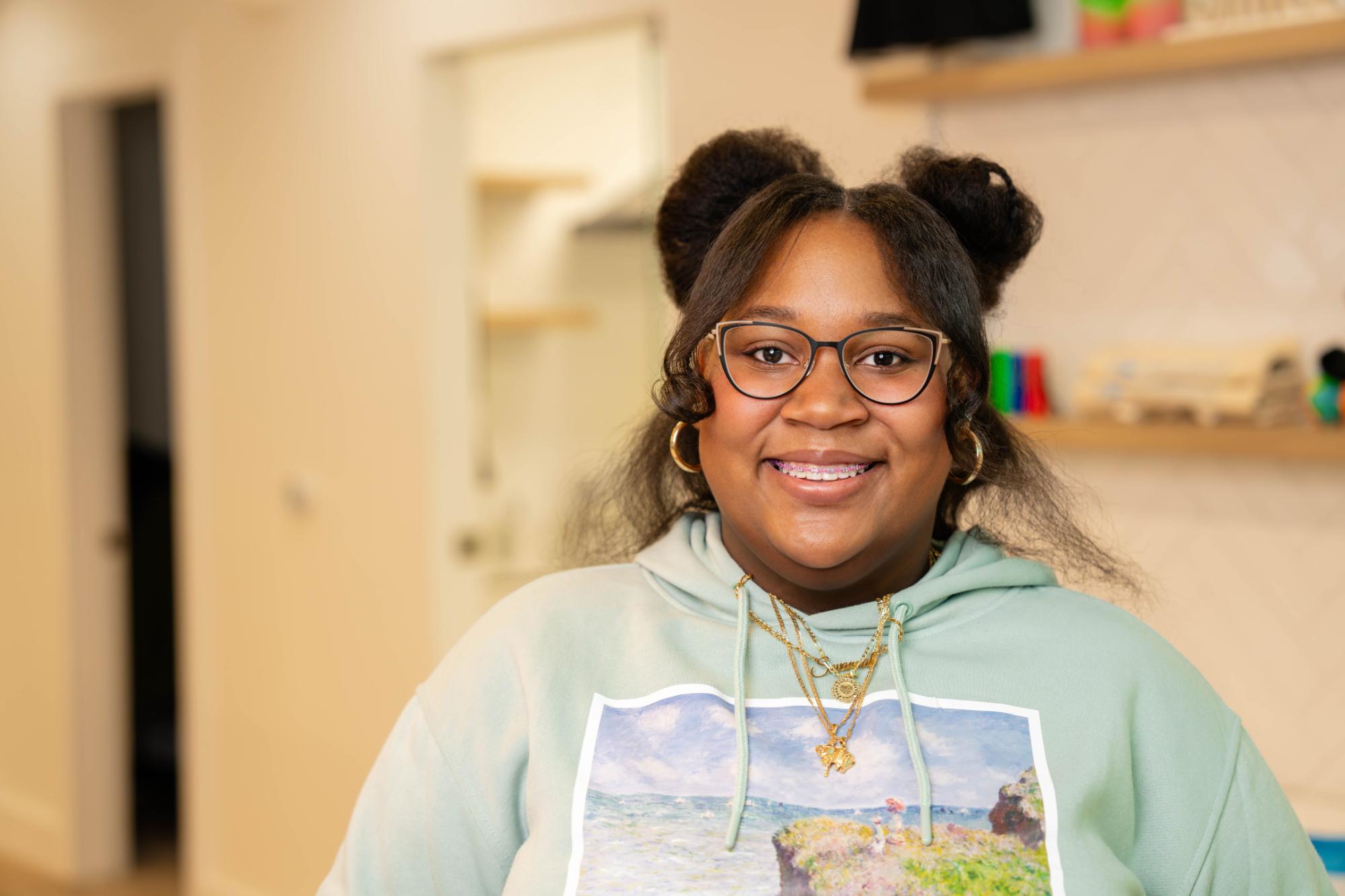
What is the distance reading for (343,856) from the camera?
1.23 m

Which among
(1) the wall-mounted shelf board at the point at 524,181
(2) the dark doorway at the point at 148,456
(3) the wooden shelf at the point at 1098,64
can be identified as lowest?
(2) the dark doorway at the point at 148,456

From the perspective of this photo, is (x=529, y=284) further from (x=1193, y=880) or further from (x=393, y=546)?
(x=1193, y=880)

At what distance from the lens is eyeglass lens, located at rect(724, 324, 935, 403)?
118cm

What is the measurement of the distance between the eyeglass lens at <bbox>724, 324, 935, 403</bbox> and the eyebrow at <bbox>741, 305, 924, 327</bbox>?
12 mm

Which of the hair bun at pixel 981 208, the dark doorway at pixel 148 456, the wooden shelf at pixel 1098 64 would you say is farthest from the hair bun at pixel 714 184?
the dark doorway at pixel 148 456

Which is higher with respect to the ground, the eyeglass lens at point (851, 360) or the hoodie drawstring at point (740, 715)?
the eyeglass lens at point (851, 360)

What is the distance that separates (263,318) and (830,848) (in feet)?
9.11

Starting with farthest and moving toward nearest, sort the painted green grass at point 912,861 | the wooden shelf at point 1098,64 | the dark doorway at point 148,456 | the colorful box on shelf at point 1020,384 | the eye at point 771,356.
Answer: the dark doorway at point 148,456
the colorful box on shelf at point 1020,384
the wooden shelf at point 1098,64
the eye at point 771,356
the painted green grass at point 912,861

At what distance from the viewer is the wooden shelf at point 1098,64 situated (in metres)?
1.79

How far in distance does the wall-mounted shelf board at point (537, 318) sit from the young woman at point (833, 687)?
2088mm

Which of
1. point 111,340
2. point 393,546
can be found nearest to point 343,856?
point 393,546

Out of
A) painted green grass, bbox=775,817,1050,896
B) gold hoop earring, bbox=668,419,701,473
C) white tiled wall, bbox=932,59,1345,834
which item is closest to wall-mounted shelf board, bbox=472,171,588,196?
→ white tiled wall, bbox=932,59,1345,834

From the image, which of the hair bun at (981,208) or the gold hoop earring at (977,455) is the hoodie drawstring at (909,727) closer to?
the gold hoop earring at (977,455)

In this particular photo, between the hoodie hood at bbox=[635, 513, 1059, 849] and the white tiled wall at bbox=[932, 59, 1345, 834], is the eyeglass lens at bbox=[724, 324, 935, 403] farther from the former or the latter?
the white tiled wall at bbox=[932, 59, 1345, 834]
